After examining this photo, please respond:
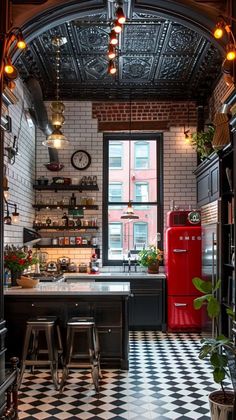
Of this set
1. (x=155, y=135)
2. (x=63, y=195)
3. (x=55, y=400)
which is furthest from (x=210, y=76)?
(x=55, y=400)

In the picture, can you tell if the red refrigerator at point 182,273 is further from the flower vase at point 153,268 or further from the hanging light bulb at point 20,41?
the hanging light bulb at point 20,41

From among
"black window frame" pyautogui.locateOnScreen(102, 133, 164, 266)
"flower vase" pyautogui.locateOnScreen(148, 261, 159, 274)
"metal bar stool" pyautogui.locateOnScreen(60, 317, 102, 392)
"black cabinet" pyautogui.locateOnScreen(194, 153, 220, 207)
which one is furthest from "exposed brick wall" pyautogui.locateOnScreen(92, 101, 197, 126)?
"metal bar stool" pyautogui.locateOnScreen(60, 317, 102, 392)

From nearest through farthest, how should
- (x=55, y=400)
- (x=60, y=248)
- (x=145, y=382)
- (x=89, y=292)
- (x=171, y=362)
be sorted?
(x=55, y=400) < (x=145, y=382) < (x=89, y=292) < (x=171, y=362) < (x=60, y=248)

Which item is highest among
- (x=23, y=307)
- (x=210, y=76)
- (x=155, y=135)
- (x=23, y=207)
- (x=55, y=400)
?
(x=210, y=76)

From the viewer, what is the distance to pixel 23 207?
7.89 metres

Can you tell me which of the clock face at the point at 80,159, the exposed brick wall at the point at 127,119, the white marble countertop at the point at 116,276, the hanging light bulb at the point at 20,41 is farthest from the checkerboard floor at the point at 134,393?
the clock face at the point at 80,159

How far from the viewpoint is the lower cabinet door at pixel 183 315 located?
26.0 feet

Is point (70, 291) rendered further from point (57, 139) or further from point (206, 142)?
point (206, 142)

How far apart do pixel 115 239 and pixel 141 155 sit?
172cm

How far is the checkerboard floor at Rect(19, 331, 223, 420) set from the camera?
431 centimetres

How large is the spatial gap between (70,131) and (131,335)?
3941mm

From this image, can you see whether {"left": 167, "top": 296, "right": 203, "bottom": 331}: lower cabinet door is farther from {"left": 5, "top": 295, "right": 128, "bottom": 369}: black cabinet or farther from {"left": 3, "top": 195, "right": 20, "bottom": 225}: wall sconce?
{"left": 3, "top": 195, "right": 20, "bottom": 225}: wall sconce

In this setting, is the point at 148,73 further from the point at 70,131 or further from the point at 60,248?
the point at 60,248

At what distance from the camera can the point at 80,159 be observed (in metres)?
8.93
